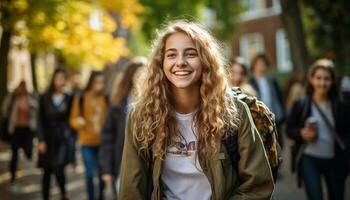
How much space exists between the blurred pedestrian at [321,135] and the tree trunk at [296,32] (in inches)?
298

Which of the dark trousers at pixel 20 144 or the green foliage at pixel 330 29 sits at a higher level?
the green foliage at pixel 330 29

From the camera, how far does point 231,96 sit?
3070 millimetres

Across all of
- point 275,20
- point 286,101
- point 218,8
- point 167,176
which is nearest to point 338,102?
point 167,176

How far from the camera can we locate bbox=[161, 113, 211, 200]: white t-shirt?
2.96 m

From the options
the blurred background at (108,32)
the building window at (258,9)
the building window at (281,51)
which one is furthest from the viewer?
the building window at (258,9)

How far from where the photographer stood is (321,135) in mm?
5426

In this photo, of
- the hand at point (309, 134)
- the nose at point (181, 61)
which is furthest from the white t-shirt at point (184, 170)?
the hand at point (309, 134)

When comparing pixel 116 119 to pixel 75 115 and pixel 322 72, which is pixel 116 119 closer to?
pixel 75 115

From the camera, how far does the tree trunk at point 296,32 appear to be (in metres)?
13.0

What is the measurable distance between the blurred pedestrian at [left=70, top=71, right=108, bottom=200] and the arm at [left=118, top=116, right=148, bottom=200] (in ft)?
15.0

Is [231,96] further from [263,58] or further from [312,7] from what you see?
[312,7]

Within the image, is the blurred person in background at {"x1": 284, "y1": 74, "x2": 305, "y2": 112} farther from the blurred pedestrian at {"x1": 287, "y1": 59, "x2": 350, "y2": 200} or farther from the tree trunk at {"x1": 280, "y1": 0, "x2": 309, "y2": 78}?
the blurred pedestrian at {"x1": 287, "y1": 59, "x2": 350, "y2": 200}

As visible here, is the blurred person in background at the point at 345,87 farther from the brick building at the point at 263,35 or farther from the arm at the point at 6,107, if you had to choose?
the brick building at the point at 263,35

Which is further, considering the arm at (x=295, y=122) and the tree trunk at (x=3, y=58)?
the tree trunk at (x=3, y=58)
